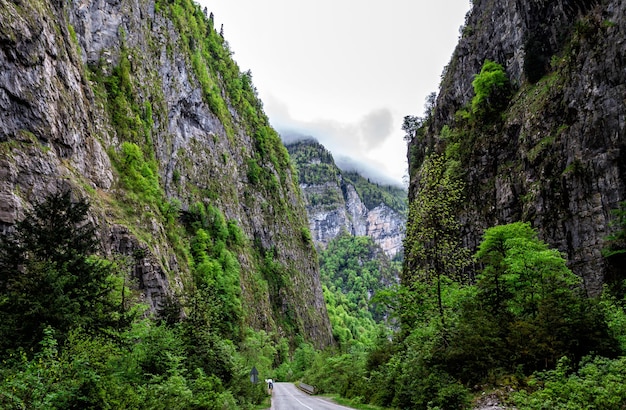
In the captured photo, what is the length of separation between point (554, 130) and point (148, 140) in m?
34.0

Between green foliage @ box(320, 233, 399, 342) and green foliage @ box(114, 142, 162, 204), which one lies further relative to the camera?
green foliage @ box(320, 233, 399, 342)

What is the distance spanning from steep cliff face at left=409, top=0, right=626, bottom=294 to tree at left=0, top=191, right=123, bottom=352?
21659 mm

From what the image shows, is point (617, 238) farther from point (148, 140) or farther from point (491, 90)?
point (148, 140)

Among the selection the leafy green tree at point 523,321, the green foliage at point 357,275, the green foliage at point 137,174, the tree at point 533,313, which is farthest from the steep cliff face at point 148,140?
the green foliage at point 357,275

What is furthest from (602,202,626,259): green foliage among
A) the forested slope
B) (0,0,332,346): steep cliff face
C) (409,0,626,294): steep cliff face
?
(0,0,332,346): steep cliff face

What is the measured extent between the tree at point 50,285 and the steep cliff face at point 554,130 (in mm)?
21659

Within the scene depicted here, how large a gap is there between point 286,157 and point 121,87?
55.0 metres

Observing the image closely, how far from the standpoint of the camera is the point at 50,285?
35.5 ft

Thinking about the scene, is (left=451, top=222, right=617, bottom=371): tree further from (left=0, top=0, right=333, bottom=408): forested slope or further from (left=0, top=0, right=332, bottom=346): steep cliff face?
(left=0, top=0, right=332, bottom=346): steep cliff face

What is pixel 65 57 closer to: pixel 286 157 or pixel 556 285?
pixel 556 285

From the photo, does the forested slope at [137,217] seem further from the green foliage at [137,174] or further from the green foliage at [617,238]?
the green foliage at [617,238]

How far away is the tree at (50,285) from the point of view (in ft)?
33.8

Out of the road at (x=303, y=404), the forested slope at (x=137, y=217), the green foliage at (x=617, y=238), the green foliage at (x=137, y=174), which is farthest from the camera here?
the green foliage at (x=137, y=174)

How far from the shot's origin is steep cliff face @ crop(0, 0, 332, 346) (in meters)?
23.6
